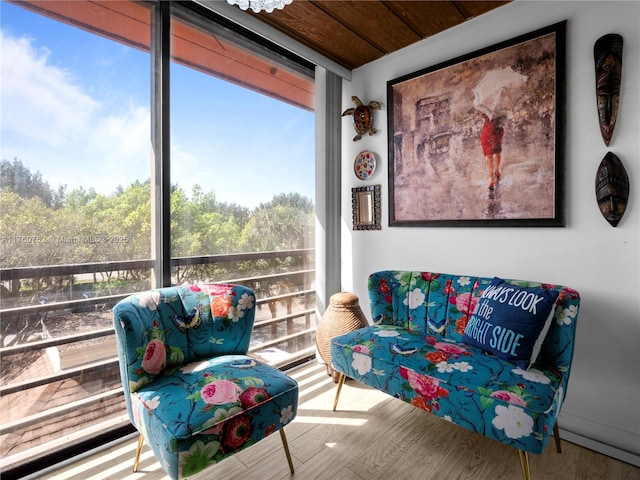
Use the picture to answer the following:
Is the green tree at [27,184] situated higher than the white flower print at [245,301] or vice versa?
the green tree at [27,184]

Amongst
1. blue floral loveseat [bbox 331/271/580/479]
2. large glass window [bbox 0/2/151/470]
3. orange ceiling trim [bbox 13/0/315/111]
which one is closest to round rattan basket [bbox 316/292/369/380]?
blue floral loveseat [bbox 331/271/580/479]

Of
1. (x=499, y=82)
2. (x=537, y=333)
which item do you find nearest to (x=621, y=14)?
(x=499, y=82)

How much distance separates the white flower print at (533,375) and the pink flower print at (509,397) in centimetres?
15

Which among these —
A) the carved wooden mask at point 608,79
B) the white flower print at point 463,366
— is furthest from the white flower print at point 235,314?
the carved wooden mask at point 608,79

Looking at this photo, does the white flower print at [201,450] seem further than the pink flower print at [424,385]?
No

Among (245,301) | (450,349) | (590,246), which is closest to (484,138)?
(590,246)

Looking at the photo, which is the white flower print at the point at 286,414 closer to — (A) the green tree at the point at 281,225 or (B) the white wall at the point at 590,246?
(A) the green tree at the point at 281,225

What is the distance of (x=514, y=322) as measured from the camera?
155 centimetres

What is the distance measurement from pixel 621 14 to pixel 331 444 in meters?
2.54

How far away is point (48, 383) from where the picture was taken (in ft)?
5.25

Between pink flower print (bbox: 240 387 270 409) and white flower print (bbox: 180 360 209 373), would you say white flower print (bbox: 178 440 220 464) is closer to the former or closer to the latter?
pink flower print (bbox: 240 387 270 409)

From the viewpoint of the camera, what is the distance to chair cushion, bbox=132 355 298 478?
3.80 feet

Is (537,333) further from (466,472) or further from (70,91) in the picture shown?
(70,91)

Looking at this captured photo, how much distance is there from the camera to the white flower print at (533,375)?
1.41 m
